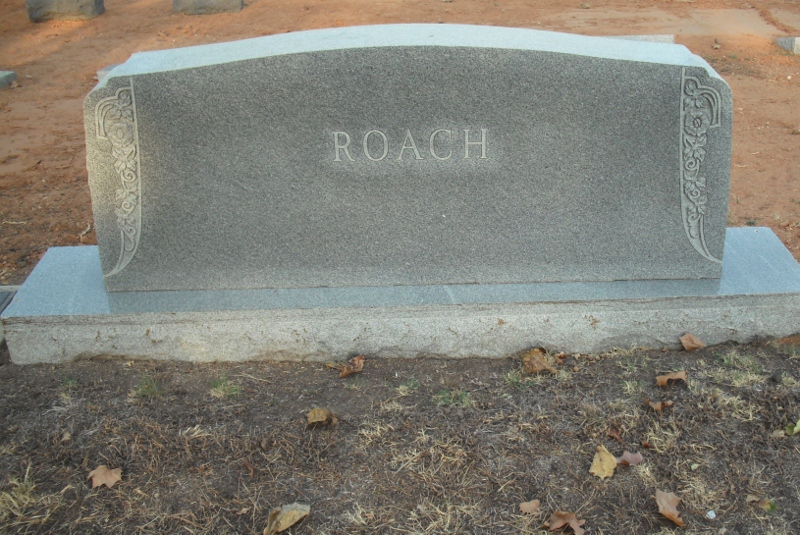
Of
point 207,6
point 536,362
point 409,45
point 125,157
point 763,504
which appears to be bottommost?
point 763,504

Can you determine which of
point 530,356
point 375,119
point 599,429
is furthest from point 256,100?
point 599,429

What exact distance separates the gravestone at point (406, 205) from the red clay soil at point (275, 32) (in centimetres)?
150

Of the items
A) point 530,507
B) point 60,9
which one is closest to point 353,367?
point 530,507

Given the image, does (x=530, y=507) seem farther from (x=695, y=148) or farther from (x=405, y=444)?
(x=695, y=148)

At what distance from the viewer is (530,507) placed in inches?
104

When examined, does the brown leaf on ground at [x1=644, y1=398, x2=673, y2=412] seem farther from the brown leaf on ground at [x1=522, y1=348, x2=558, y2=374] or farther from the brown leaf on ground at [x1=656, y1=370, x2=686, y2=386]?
the brown leaf on ground at [x1=522, y1=348, x2=558, y2=374]

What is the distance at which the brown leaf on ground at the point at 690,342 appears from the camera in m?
3.41

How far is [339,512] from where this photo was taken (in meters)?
2.66

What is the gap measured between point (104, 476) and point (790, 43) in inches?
330

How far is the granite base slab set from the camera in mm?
3348

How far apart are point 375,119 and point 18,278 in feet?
8.73

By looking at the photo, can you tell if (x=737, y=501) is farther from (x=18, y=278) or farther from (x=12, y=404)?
(x=18, y=278)

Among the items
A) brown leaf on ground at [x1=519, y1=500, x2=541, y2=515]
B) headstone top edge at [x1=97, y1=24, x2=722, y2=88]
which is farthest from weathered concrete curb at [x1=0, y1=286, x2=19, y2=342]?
brown leaf on ground at [x1=519, y1=500, x2=541, y2=515]

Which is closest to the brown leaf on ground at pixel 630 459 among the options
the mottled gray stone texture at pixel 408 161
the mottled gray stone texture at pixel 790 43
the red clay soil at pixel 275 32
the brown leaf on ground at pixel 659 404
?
the brown leaf on ground at pixel 659 404
